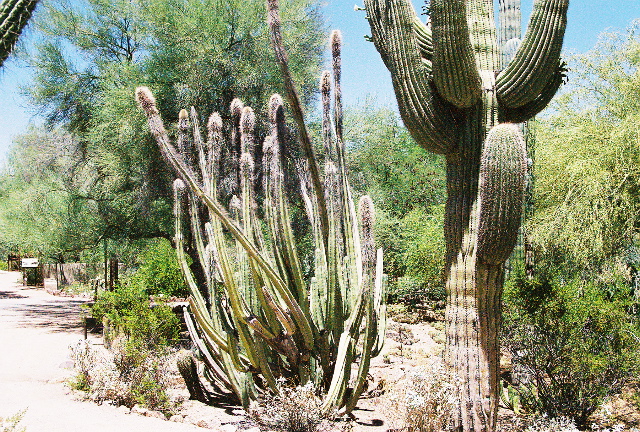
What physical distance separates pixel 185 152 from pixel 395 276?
11.6 metres

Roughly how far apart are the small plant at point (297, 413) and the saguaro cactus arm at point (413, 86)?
2443 millimetres

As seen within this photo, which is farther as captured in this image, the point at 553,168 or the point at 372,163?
the point at 372,163

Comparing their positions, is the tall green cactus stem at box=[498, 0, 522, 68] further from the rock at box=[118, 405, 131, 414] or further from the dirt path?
the rock at box=[118, 405, 131, 414]

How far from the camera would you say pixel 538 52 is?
4.43 metres

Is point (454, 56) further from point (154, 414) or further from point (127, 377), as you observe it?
point (127, 377)

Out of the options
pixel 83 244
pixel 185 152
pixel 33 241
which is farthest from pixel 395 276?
pixel 33 241

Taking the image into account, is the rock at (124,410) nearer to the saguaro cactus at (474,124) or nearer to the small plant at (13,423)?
the small plant at (13,423)

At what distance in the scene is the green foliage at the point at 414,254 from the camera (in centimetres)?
1385

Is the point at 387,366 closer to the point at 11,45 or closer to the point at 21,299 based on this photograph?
the point at 11,45

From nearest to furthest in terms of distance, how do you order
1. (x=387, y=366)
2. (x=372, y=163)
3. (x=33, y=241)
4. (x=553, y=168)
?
(x=387, y=366) < (x=553, y=168) < (x=372, y=163) < (x=33, y=241)

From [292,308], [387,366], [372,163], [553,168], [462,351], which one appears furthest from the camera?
[372,163]

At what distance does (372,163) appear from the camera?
21.0 metres

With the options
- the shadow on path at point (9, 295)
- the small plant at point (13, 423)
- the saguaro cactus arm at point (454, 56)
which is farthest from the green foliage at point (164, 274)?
the shadow on path at point (9, 295)

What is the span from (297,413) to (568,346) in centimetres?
289
